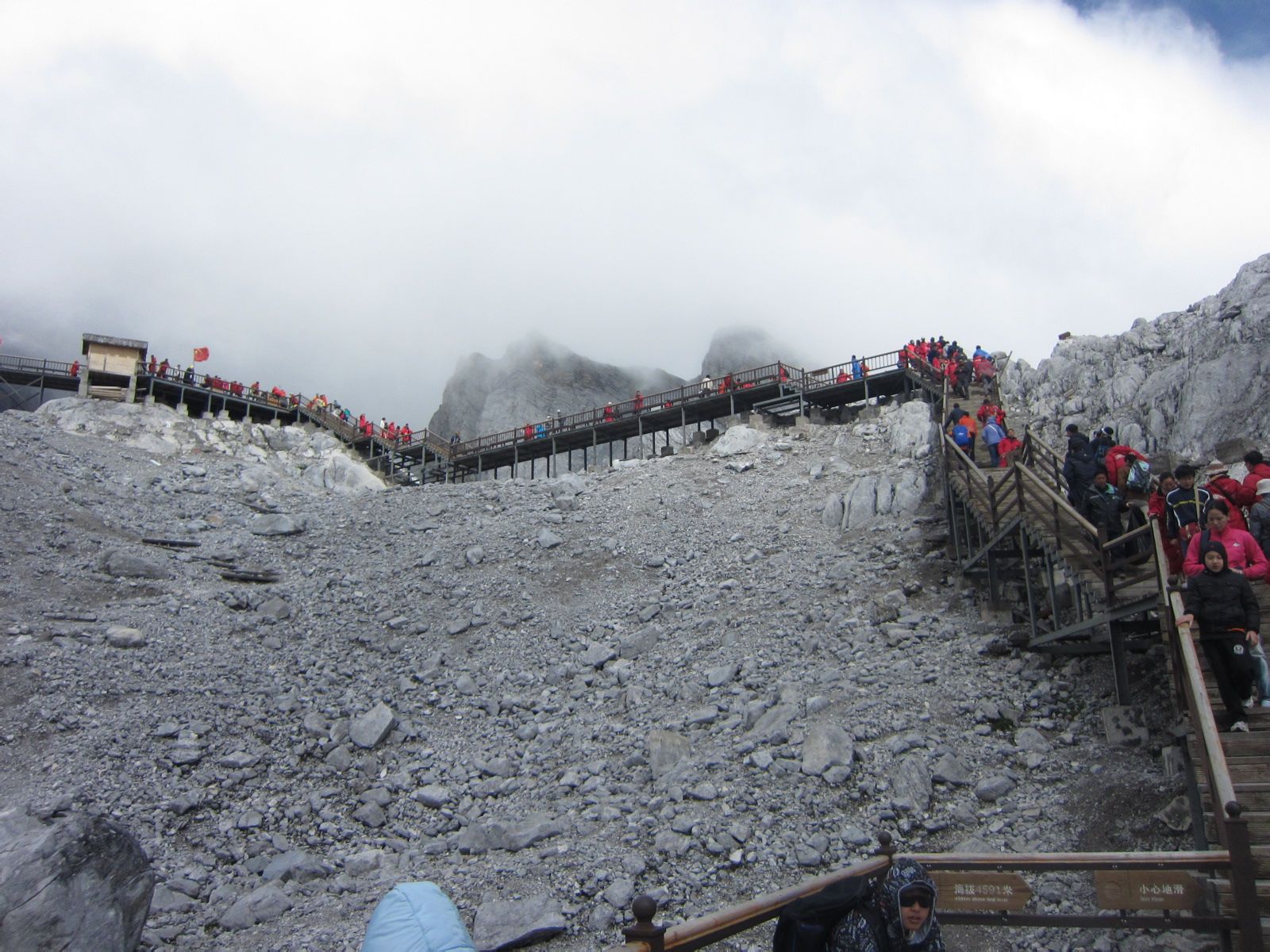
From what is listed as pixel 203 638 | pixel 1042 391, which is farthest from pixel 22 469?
pixel 1042 391

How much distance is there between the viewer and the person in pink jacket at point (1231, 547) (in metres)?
9.00

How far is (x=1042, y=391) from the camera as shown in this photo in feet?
104

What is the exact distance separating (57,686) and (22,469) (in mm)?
14647

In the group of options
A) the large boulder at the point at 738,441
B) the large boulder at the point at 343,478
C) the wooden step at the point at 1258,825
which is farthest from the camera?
the large boulder at the point at 343,478

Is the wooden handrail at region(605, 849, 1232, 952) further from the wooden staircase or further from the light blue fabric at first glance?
the light blue fabric

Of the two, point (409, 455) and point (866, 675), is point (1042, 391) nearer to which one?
point (866, 675)

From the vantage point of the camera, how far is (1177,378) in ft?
84.0

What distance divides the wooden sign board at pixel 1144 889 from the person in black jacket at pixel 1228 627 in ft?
10.9

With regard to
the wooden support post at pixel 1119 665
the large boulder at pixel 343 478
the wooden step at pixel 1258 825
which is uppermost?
the large boulder at pixel 343 478

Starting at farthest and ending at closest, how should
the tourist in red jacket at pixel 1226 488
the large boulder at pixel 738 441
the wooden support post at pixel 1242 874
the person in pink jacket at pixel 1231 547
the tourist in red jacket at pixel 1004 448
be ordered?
the large boulder at pixel 738 441 < the tourist in red jacket at pixel 1004 448 < the tourist in red jacket at pixel 1226 488 < the person in pink jacket at pixel 1231 547 < the wooden support post at pixel 1242 874

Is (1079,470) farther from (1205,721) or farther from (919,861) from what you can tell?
(919,861)

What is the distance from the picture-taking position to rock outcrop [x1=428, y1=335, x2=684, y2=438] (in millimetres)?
88625

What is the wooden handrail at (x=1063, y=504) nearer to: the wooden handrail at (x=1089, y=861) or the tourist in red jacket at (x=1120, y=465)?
the tourist in red jacket at (x=1120, y=465)

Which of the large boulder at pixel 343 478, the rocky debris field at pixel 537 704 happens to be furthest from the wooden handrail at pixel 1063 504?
the large boulder at pixel 343 478
